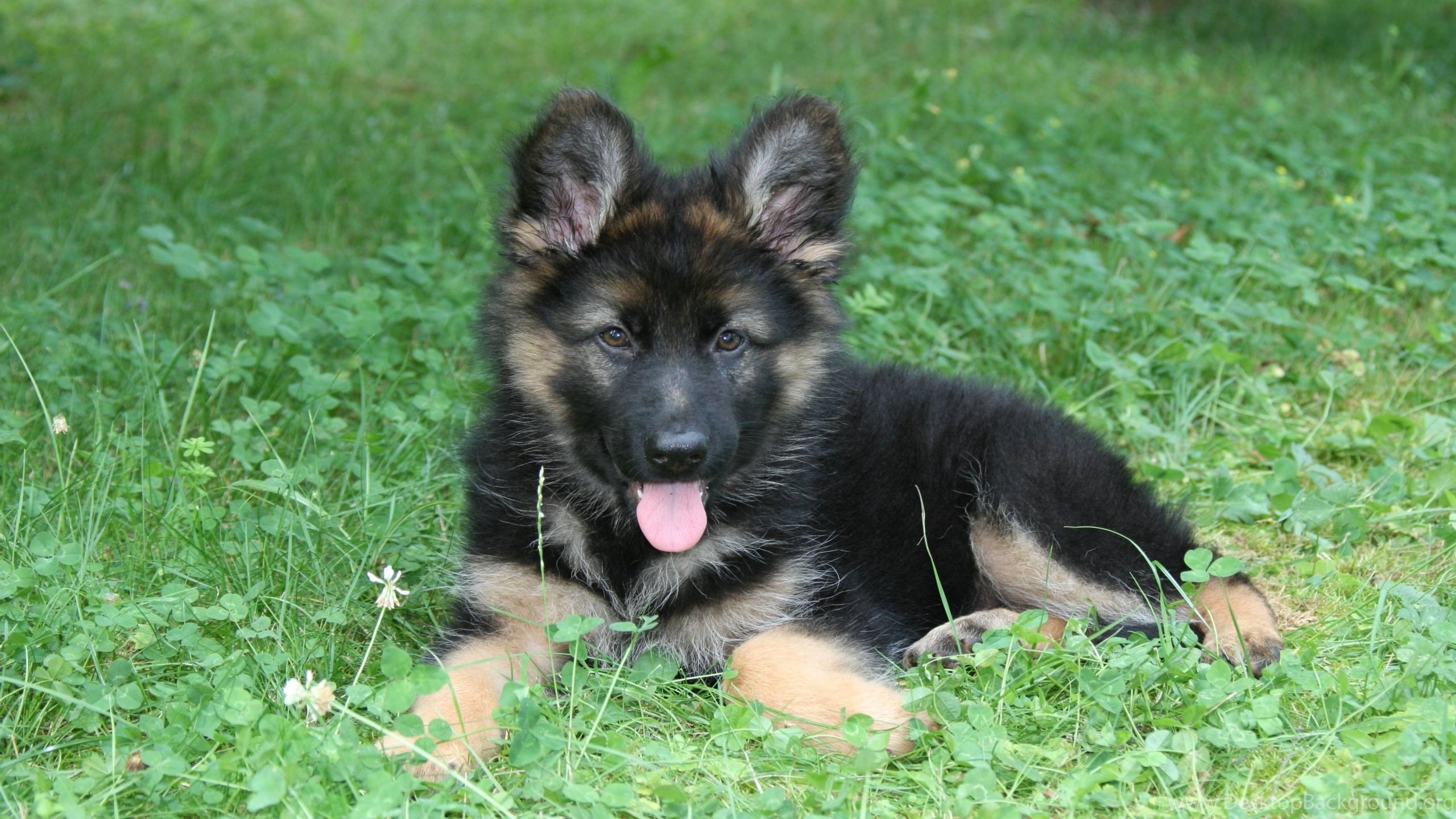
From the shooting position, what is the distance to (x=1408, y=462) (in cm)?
439

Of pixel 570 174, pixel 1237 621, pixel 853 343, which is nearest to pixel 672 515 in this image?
pixel 570 174

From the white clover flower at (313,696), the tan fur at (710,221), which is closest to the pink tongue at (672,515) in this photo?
the tan fur at (710,221)

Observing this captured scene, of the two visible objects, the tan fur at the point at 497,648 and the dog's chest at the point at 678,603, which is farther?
the dog's chest at the point at 678,603

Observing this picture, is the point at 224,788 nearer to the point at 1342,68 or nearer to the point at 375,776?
the point at 375,776

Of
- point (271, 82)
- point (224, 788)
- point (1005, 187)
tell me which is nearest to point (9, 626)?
point (224, 788)

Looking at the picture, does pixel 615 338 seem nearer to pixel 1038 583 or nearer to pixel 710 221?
pixel 710 221

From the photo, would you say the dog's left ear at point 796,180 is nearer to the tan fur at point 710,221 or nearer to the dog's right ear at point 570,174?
the tan fur at point 710,221

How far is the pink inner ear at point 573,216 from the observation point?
317 centimetres

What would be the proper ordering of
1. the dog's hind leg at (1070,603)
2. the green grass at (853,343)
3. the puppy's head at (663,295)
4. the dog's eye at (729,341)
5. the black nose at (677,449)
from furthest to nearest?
the dog's hind leg at (1070,603)
the dog's eye at (729,341)
the puppy's head at (663,295)
the black nose at (677,449)
the green grass at (853,343)

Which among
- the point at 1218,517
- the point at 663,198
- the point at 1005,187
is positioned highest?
the point at 663,198

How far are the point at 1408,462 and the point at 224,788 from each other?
12.2ft

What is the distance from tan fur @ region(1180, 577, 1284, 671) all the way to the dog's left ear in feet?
4.24

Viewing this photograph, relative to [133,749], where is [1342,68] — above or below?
above

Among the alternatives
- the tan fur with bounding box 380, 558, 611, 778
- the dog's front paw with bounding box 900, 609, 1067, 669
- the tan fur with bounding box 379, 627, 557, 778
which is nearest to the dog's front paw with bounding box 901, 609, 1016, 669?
the dog's front paw with bounding box 900, 609, 1067, 669
